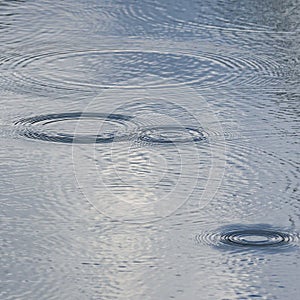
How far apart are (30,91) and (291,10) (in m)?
2.28

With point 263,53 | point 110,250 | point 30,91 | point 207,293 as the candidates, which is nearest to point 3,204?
point 110,250

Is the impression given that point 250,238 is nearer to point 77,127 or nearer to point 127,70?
point 77,127

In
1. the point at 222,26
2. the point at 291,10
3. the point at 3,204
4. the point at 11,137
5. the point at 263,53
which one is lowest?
the point at 3,204

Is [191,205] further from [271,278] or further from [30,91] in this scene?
[30,91]

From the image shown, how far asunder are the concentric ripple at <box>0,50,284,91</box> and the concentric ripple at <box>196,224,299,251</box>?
1.71 m

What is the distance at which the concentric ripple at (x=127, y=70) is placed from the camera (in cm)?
528

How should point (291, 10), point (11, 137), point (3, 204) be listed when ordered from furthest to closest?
point (291, 10) → point (11, 137) → point (3, 204)

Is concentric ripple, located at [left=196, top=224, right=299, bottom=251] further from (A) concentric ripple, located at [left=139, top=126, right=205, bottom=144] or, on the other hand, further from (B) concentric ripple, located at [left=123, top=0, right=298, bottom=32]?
(B) concentric ripple, located at [left=123, top=0, right=298, bottom=32]

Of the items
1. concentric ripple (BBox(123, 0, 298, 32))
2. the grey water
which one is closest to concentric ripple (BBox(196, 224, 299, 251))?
the grey water

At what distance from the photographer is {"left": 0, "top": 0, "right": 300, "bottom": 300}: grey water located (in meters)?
3.32

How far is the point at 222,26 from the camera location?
20.8 feet

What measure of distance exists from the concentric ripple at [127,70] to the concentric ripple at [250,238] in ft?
5.63

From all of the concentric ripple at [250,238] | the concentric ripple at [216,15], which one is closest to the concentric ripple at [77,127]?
the concentric ripple at [250,238]

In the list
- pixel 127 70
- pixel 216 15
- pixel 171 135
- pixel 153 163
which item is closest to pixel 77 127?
pixel 171 135
